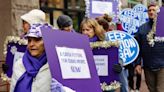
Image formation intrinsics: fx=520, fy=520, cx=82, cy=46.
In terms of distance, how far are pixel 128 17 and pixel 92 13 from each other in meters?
2.35

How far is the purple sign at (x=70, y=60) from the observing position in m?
3.88

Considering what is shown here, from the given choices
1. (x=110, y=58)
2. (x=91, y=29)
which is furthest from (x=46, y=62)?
(x=110, y=58)

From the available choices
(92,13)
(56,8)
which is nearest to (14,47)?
(92,13)

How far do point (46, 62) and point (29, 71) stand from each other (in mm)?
152

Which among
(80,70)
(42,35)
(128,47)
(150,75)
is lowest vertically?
(150,75)

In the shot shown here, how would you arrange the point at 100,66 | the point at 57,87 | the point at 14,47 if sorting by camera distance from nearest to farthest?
1. the point at 57,87
2. the point at 100,66
3. the point at 14,47

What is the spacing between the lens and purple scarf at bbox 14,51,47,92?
4105 millimetres

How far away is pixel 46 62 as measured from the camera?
13.5 feet

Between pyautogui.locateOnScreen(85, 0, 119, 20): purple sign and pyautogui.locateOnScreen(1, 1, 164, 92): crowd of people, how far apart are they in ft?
1.38

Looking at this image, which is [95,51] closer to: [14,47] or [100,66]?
[100,66]

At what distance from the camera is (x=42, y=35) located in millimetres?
3904

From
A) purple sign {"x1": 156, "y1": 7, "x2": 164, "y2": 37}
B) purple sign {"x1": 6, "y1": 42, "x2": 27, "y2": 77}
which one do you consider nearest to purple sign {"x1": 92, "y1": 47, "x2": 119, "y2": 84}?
purple sign {"x1": 6, "y1": 42, "x2": 27, "y2": 77}

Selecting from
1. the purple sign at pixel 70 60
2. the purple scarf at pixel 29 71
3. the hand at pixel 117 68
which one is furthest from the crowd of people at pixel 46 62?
the hand at pixel 117 68

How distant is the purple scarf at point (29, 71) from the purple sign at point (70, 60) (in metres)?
0.21
